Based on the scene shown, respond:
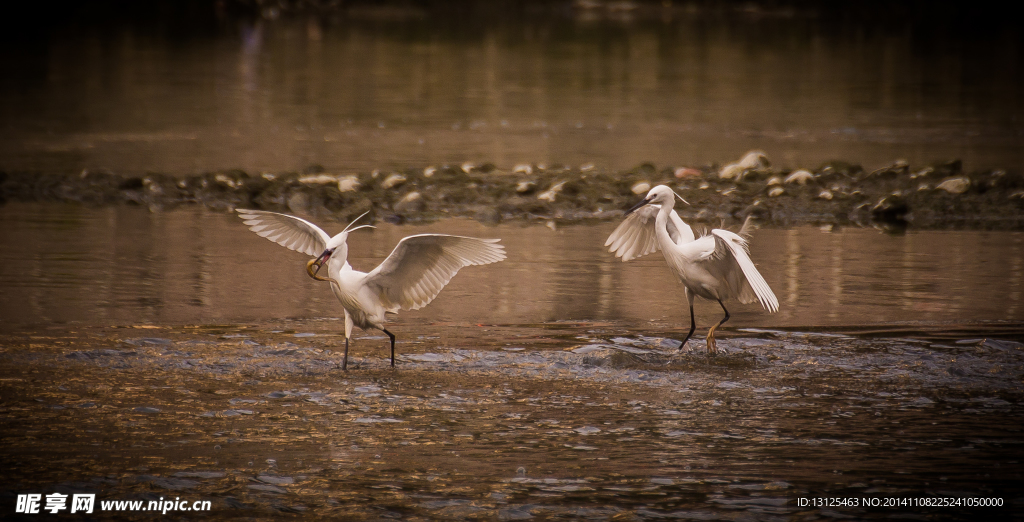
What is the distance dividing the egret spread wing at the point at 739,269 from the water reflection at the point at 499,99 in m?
7.85

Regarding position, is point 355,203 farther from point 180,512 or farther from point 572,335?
point 180,512

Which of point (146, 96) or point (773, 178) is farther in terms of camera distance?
point (146, 96)

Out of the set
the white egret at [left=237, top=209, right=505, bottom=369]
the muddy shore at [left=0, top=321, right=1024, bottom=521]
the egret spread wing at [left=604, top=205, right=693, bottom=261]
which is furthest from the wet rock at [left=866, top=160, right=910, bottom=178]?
the white egret at [left=237, top=209, right=505, bottom=369]

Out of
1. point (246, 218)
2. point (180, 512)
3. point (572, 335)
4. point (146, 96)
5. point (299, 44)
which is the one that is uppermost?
point (299, 44)

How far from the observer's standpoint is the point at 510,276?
1048 cm

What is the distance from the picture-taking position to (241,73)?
29922 millimetres

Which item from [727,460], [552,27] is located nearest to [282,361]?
[727,460]

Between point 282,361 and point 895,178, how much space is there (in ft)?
29.0

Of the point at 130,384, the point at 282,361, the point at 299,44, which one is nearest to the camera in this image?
the point at 130,384

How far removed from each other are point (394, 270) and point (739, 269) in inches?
89.3

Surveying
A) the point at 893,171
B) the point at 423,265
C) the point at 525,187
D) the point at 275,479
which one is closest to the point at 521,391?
the point at 423,265

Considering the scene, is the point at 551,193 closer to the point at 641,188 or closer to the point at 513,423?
the point at 641,188

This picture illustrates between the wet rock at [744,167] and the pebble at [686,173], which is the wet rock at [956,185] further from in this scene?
the pebble at [686,173]

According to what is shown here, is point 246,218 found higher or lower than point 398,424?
higher
